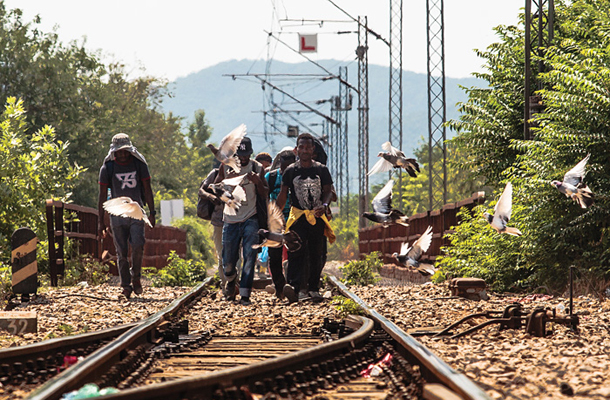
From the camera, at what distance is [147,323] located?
281 inches

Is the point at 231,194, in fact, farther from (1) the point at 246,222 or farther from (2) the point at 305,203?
(1) the point at 246,222

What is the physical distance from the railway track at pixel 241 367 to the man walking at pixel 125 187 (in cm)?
407

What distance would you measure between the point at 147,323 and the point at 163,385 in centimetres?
325

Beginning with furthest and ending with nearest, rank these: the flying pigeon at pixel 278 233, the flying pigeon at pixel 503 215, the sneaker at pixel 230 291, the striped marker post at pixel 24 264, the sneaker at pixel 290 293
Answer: the sneaker at pixel 230 291 → the striped marker post at pixel 24 264 → the sneaker at pixel 290 293 → the flying pigeon at pixel 278 233 → the flying pigeon at pixel 503 215

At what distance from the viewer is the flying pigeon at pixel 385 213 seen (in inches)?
370

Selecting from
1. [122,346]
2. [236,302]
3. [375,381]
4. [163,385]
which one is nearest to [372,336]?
[375,381]

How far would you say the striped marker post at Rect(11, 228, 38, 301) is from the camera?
10812 millimetres

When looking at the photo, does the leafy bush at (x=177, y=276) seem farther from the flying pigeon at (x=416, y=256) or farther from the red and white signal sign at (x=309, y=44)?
the red and white signal sign at (x=309, y=44)

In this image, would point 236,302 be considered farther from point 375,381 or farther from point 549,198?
point 375,381

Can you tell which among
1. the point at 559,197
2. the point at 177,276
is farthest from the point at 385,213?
the point at 177,276

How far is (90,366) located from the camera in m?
4.73

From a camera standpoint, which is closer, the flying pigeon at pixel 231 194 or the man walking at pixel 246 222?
the flying pigeon at pixel 231 194

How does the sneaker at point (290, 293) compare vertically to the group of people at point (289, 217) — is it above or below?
below

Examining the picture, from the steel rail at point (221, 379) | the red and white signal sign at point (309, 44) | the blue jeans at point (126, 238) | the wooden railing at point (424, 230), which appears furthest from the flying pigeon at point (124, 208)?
the red and white signal sign at point (309, 44)
